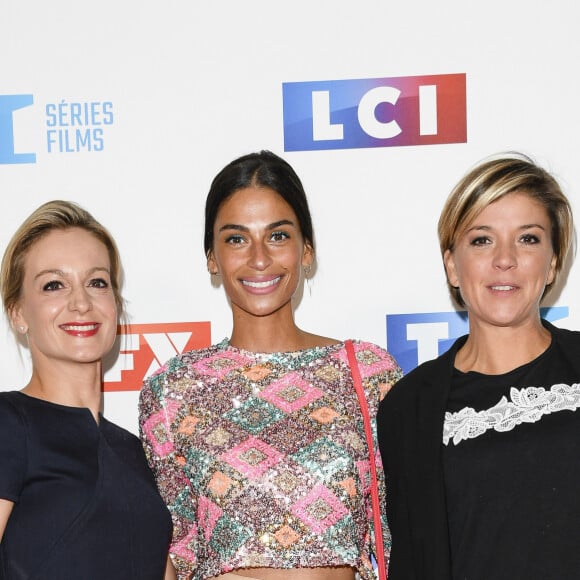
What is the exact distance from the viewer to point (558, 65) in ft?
8.74

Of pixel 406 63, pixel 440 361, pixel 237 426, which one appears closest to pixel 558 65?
pixel 406 63

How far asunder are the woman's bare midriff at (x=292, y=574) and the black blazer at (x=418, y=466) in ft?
0.49

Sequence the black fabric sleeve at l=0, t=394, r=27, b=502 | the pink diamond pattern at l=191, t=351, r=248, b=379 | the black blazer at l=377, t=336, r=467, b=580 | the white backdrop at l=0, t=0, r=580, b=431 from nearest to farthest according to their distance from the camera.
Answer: the black fabric sleeve at l=0, t=394, r=27, b=502
the black blazer at l=377, t=336, r=467, b=580
the pink diamond pattern at l=191, t=351, r=248, b=379
the white backdrop at l=0, t=0, r=580, b=431

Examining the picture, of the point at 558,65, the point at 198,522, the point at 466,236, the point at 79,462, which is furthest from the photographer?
the point at 558,65

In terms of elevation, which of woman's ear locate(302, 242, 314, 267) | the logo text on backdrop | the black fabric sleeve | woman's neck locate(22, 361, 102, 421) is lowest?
the black fabric sleeve

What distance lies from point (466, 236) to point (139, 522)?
104cm

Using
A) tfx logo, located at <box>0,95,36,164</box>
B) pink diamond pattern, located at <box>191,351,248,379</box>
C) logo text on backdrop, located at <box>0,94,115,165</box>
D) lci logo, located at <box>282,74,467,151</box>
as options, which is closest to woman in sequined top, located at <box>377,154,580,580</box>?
pink diamond pattern, located at <box>191,351,248,379</box>

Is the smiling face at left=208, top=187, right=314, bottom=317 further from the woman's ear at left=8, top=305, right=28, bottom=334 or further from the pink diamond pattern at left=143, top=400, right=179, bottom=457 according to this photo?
the woman's ear at left=8, top=305, right=28, bottom=334

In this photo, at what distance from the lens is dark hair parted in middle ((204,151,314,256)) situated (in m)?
2.27

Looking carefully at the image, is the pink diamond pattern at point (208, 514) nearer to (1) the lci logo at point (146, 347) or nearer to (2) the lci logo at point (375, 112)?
(1) the lci logo at point (146, 347)

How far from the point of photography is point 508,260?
198cm

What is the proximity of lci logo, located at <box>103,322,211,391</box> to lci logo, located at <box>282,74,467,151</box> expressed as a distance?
0.68 meters

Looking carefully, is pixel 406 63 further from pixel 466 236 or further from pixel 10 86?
pixel 10 86

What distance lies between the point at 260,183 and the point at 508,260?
70 centimetres
